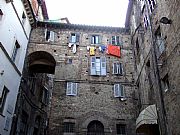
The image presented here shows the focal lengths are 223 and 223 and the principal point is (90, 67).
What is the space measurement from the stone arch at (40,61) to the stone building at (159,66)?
7.35 m

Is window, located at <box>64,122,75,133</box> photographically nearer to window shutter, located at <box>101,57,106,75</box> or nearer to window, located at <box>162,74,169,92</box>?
window shutter, located at <box>101,57,106,75</box>

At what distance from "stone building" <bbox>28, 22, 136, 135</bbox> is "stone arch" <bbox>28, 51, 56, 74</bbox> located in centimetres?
13

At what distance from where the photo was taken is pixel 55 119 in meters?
15.6

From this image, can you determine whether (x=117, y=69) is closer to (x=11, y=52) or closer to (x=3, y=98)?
(x=11, y=52)

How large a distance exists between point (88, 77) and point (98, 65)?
1.29 m

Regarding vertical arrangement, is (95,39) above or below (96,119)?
above

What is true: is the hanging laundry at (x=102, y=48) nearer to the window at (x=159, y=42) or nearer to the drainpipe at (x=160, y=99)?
the drainpipe at (x=160, y=99)

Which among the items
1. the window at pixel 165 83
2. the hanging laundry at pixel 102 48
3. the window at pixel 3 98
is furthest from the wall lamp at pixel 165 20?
the window at pixel 3 98

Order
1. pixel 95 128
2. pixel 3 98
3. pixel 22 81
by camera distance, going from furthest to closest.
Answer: pixel 22 81, pixel 95 128, pixel 3 98

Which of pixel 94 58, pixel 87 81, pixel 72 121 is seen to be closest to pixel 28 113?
pixel 72 121

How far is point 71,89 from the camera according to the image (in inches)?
655

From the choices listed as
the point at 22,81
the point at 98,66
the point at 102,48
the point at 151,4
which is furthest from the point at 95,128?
the point at 151,4

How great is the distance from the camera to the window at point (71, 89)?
16.5 meters

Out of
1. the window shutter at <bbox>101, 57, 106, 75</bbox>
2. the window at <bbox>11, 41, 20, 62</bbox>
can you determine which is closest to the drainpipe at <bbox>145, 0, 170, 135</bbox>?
the window shutter at <bbox>101, 57, 106, 75</bbox>
